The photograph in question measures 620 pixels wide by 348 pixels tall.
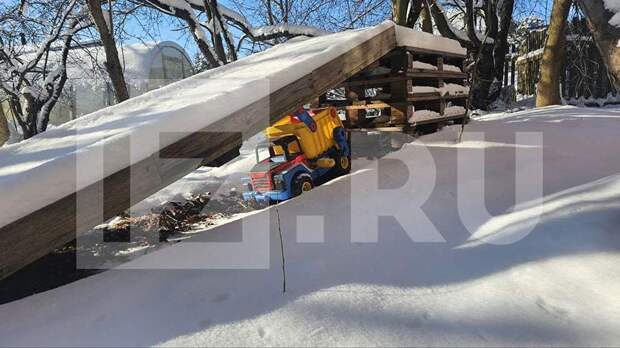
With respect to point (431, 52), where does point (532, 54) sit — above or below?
above

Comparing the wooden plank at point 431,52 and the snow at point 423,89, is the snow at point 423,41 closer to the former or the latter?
the wooden plank at point 431,52

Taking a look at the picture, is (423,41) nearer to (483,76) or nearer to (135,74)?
(483,76)

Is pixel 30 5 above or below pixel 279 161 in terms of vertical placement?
above

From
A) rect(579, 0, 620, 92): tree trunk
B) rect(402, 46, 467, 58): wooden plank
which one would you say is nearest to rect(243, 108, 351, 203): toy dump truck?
rect(402, 46, 467, 58): wooden plank

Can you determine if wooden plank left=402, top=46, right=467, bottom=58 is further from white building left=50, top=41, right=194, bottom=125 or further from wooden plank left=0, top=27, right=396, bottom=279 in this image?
white building left=50, top=41, right=194, bottom=125

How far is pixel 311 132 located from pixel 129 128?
2.42 metres

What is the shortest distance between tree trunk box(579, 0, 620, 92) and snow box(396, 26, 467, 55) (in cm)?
179

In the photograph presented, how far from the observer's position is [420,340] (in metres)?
1.34

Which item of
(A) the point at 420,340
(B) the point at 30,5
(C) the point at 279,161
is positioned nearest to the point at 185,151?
(A) the point at 420,340

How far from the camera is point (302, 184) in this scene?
4188mm

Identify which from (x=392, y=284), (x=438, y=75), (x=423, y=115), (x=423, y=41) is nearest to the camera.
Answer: (x=392, y=284)

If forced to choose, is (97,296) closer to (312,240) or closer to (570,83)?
(312,240)

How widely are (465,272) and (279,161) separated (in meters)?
2.83

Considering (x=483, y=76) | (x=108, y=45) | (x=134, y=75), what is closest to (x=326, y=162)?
(x=108, y=45)
